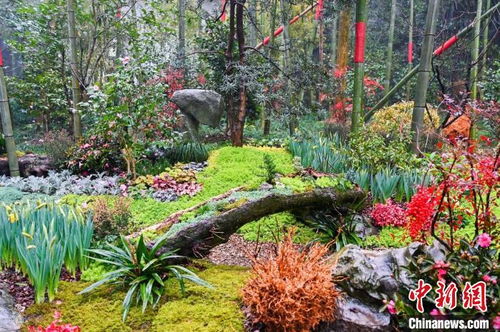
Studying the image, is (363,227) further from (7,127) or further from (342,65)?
(342,65)

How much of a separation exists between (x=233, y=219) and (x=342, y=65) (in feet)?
22.8

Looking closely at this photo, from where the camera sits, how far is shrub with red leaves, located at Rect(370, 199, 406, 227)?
414cm

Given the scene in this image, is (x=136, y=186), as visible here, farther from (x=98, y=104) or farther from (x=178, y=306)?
(x=178, y=306)

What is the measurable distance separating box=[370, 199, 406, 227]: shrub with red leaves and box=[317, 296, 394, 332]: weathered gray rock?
2.16 metres

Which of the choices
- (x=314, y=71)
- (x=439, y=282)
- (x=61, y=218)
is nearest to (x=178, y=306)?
(x=61, y=218)

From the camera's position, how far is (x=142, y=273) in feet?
8.32

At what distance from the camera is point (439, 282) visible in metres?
1.91

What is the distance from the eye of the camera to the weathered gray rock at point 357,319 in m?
2.05

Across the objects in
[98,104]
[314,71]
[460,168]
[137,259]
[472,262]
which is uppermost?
[314,71]

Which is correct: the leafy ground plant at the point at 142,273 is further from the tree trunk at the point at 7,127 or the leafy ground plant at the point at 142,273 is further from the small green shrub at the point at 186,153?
the tree trunk at the point at 7,127

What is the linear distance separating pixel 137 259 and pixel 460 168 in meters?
2.41

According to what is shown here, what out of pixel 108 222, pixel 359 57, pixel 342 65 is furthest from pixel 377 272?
pixel 342 65

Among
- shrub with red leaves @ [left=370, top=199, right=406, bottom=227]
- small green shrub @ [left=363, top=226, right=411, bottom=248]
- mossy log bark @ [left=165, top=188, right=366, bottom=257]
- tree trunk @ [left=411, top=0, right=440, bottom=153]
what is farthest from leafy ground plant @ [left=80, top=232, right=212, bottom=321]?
tree trunk @ [left=411, top=0, right=440, bottom=153]

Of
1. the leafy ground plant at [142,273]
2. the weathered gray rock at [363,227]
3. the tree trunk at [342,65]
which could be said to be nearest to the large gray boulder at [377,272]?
the leafy ground plant at [142,273]
